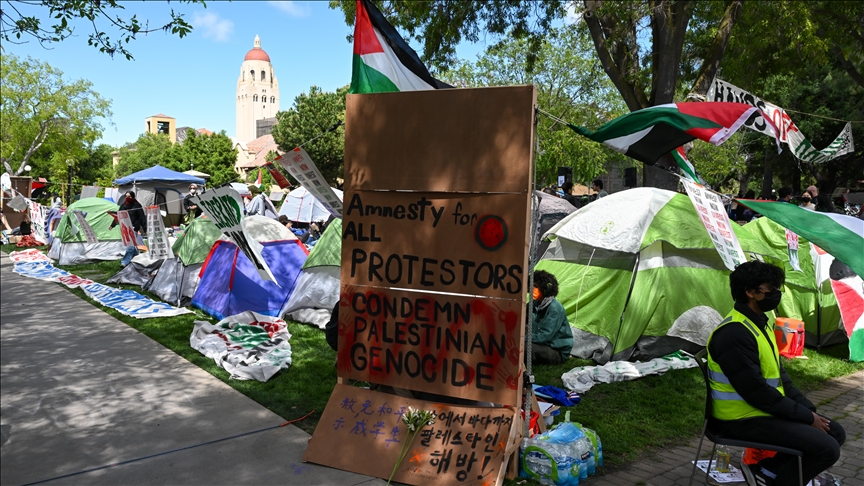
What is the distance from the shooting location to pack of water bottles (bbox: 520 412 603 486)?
3.82 m

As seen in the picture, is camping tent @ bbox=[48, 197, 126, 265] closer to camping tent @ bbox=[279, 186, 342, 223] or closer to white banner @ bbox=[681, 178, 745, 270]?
camping tent @ bbox=[279, 186, 342, 223]

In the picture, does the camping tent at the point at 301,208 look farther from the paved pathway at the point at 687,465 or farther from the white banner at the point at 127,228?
the paved pathway at the point at 687,465

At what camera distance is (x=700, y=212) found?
4.75m

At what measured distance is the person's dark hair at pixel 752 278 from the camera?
137 inches

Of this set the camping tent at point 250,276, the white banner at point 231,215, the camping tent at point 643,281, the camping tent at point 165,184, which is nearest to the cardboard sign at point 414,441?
the white banner at point 231,215

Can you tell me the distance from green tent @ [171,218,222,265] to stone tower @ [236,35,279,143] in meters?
149

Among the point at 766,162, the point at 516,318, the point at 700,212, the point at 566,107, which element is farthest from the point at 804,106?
the point at 516,318

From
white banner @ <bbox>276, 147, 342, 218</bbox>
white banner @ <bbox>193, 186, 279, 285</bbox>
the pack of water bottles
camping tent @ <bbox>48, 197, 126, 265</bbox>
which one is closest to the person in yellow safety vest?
the pack of water bottles

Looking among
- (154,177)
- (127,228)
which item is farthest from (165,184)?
(127,228)

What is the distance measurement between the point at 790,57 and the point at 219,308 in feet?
37.9

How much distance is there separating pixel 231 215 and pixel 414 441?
12.2ft

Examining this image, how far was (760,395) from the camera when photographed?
3324 millimetres

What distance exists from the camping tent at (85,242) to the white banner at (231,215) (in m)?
9.43

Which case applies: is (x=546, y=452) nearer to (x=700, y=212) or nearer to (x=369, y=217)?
(x=369, y=217)
